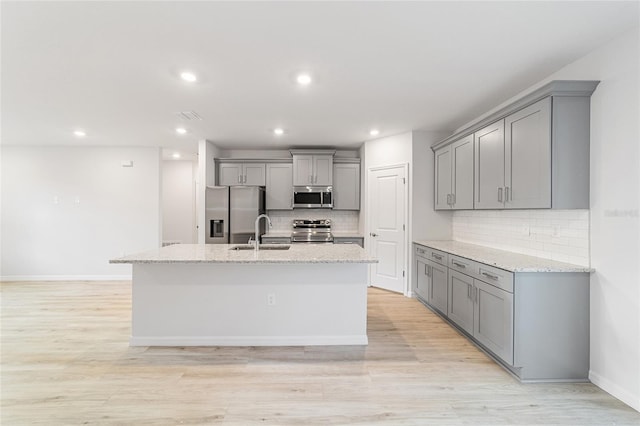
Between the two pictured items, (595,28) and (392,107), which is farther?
(392,107)

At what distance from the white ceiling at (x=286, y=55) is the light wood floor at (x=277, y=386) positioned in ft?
8.38

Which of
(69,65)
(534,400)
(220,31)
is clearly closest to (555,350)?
(534,400)

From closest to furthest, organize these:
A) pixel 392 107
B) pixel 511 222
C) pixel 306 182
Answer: pixel 511 222
pixel 392 107
pixel 306 182

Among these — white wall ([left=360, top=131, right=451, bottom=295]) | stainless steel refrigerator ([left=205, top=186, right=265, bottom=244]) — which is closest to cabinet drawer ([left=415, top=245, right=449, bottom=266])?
white wall ([left=360, top=131, right=451, bottom=295])

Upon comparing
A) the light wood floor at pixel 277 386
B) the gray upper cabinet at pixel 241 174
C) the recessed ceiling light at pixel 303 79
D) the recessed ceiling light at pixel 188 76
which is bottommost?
the light wood floor at pixel 277 386

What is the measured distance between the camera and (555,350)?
2.34 meters

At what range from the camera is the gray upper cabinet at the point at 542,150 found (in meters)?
2.35

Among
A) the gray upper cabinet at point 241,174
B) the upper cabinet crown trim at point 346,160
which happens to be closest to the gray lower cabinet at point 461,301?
the upper cabinet crown trim at point 346,160

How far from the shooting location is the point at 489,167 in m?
3.21

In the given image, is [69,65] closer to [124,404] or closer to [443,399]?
[124,404]

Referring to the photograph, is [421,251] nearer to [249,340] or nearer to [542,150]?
[542,150]

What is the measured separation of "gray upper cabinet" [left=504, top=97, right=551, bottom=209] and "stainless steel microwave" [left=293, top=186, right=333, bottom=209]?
9.97 ft

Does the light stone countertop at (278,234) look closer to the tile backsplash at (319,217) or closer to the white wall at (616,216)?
the tile backsplash at (319,217)

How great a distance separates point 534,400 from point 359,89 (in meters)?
2.95
